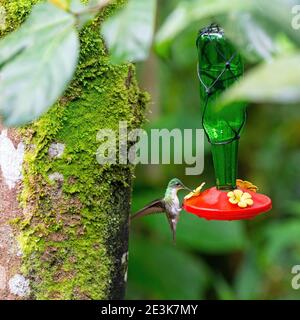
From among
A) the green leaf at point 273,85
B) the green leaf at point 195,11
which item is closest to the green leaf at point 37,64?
the green leaf at point 195,11

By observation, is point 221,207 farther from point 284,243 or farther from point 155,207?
point 284,243

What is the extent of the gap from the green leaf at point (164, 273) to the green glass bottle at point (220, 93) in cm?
178

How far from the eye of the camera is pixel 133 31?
25.4 inches

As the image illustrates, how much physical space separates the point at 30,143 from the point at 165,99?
11.0ft

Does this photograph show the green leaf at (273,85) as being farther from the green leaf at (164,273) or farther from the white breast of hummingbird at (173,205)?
the green leaf at (164,273)

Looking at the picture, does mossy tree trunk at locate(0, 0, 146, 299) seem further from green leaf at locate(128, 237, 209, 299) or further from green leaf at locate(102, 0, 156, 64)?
green leaf at locate(128, 237, 209, 299)

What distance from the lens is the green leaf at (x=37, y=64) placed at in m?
0.65

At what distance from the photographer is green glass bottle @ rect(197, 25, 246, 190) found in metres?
1.68

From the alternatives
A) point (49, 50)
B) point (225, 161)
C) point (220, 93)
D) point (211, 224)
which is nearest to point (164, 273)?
point (211, 224)

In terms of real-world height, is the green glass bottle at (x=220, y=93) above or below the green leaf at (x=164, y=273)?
above

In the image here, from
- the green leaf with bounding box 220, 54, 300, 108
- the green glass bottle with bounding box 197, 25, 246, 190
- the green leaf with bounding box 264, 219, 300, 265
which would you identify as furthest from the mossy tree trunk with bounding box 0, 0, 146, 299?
the green leaf with bounding box 264, 219, 300, 265

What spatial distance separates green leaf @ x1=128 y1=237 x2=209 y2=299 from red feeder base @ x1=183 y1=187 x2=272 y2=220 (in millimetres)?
1914
